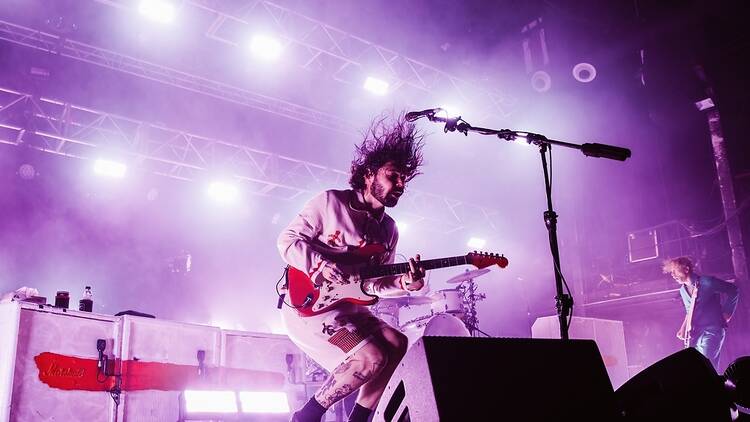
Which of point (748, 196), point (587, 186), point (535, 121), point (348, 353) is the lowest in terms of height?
point (348, 353)

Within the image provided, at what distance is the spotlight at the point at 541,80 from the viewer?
13266mm

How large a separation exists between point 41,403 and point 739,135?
12201mm

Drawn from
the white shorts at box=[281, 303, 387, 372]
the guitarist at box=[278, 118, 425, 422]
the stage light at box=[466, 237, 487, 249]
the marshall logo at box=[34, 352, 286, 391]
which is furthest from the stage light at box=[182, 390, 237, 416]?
the stage light at box=[466, 237, 487, 249]

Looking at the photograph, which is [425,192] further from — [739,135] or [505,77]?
[739,135]

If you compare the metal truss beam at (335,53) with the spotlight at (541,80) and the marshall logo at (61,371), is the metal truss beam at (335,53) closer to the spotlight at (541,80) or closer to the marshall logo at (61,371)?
the spotlight at (541,80)

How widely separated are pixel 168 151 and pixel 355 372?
11.2 m

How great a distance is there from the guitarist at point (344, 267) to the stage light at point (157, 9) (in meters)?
6.82

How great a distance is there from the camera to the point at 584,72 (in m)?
13.3

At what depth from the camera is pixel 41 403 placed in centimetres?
496

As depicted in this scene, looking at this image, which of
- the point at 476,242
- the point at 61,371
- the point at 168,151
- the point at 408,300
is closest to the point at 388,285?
the point at 61,371

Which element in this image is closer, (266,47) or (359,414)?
(359,414)

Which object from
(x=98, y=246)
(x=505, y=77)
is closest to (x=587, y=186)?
(x=505, y=77)

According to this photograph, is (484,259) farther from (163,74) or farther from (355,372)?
(163,74)

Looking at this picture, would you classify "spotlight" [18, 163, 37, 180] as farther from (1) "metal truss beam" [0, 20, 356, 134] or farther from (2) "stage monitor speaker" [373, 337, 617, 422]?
(2) "stage monitor speaker" [373, 337, 617, 422]
